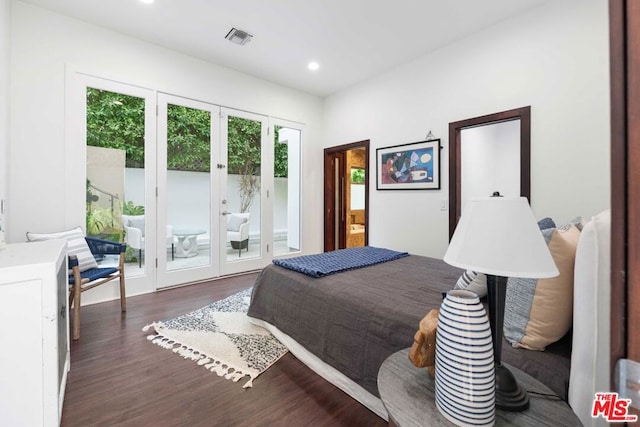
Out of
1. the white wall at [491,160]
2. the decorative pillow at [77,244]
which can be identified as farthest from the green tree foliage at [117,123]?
the white wall at [491,160]

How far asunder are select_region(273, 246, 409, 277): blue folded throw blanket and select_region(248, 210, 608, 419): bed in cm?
5

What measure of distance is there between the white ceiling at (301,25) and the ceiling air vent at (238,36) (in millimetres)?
59

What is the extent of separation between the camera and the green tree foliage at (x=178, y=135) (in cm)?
322

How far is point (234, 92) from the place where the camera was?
4.24 meters

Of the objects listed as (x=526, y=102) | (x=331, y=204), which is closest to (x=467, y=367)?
(x=526, y=102)

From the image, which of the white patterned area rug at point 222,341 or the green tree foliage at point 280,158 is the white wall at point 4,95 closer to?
the white patterned area rug at point 222,341

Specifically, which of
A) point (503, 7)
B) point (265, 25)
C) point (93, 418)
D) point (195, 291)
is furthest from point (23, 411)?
point (503, 7)

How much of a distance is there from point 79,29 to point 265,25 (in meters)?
1.92

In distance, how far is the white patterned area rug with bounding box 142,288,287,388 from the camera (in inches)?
78.0

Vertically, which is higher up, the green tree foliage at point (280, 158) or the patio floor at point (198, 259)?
the green tree foliage at point (280, 158)

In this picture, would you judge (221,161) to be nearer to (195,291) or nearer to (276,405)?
(195,291)

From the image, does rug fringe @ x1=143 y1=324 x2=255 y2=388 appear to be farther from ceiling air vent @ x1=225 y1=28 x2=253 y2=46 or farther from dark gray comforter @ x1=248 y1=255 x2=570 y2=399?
ceiling air vent @ x1=225 y1=28 x2=253 y2=46

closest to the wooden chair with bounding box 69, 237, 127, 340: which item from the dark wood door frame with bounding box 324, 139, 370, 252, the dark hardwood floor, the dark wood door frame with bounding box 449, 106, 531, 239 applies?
the dark hardwood floor

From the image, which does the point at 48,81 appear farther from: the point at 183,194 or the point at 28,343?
the point at 28,343
